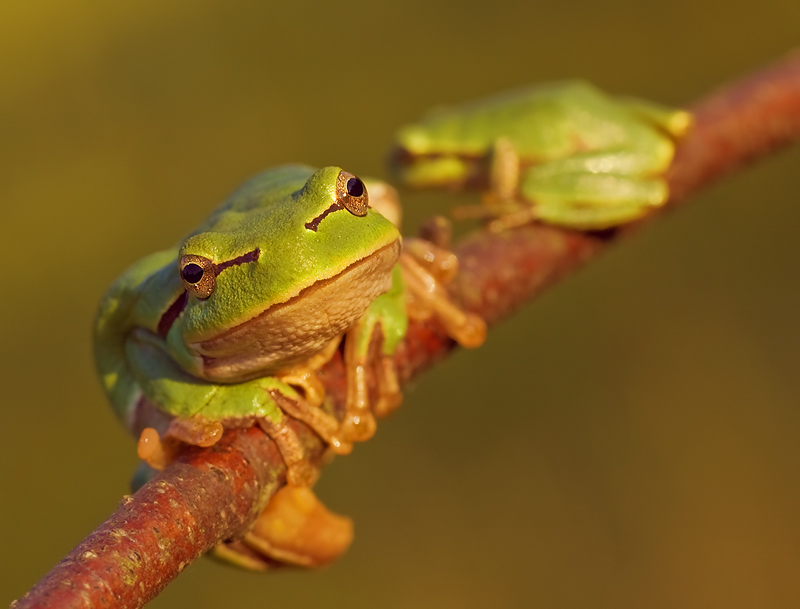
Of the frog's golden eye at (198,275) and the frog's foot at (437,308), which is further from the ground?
the frog's golden eye at (198,275)

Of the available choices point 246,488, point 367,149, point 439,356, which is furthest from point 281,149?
point 246,488

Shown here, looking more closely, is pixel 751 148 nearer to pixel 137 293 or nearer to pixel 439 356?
pixel 439 356

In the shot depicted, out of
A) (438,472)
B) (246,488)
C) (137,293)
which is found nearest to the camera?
(246,488)

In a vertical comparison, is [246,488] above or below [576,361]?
above

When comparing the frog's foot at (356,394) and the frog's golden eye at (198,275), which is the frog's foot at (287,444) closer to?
the frog's foot at (356,394)

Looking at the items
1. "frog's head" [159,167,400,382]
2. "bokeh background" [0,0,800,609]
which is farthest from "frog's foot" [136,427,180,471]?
"bokeh background" [0,0,800,609]

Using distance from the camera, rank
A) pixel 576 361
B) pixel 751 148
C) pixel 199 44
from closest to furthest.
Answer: pixel 751 148 → pixel 576 361 → pixel 199 44

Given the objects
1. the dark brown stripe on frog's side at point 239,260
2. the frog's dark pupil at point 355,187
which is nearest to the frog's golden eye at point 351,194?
the frog's dark pupil at point 355,187

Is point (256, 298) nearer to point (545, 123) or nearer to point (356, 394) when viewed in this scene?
point (356, 394)
